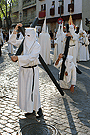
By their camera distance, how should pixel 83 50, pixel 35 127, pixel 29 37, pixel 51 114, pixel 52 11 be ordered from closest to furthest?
pixel 35 127
pixel 29 37
pixel 51 114
pixel 83 50
pixel 52 11

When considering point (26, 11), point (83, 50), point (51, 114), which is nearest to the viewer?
point (51, 114)

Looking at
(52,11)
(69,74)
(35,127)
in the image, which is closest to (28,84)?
(35,127)

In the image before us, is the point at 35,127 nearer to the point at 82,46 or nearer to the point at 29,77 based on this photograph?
the point at 29,77

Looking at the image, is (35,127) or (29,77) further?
(29,77)

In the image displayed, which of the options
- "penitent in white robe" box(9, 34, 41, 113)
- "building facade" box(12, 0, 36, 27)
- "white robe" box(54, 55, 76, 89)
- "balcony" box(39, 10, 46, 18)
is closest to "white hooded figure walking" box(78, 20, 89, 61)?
"white robe" box(54, 55, 76, 89)

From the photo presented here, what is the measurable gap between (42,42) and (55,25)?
22058 mm

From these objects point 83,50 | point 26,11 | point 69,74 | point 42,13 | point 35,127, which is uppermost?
point 26,11

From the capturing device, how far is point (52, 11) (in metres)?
34.2

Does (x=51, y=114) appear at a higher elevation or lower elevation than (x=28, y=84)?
lower

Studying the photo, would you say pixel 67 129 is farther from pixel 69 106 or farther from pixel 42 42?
pixel 42 42

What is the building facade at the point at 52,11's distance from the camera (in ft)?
93.1

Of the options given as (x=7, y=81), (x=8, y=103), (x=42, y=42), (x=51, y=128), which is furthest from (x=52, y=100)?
(x=42, y=42)

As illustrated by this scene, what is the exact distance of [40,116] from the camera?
491 cm

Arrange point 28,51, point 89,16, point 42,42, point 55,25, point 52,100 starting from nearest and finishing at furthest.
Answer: point 28,51
point 52,100
point 42,42
point 89,16
point 55,25
